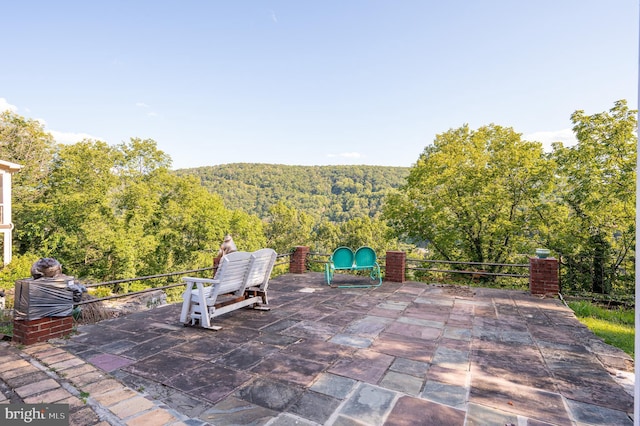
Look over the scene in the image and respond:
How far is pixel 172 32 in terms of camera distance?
12562mm

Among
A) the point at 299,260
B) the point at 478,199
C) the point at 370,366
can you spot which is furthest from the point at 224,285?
the point at 478,199

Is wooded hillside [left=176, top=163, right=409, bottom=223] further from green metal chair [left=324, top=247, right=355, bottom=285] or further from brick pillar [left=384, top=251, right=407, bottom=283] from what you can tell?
green metal chair [left=324, top=247, right=355, bottom=285]

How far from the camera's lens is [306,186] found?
175 ft

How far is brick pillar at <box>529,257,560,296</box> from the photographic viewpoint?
233 inches

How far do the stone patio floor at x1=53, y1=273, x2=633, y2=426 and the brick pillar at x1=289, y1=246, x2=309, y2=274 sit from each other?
3561 mm

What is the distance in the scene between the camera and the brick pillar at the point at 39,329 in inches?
129

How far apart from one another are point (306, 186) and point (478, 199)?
42.2m

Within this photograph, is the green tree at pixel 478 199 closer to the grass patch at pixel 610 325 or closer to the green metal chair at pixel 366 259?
the grass patch at pixel 610 325

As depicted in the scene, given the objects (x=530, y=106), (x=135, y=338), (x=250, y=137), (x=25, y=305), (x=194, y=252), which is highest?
(x=250, y=137)

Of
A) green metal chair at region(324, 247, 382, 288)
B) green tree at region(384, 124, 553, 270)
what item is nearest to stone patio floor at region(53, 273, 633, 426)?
green metal chair at region(324, 247, 382, 288)

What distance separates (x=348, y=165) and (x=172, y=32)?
139 feet

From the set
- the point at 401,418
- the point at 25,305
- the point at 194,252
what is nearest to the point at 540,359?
the point at 401,418

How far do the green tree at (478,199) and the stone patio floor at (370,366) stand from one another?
779 cm

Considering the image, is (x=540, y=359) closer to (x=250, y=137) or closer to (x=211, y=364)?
(x=211, y=364)
